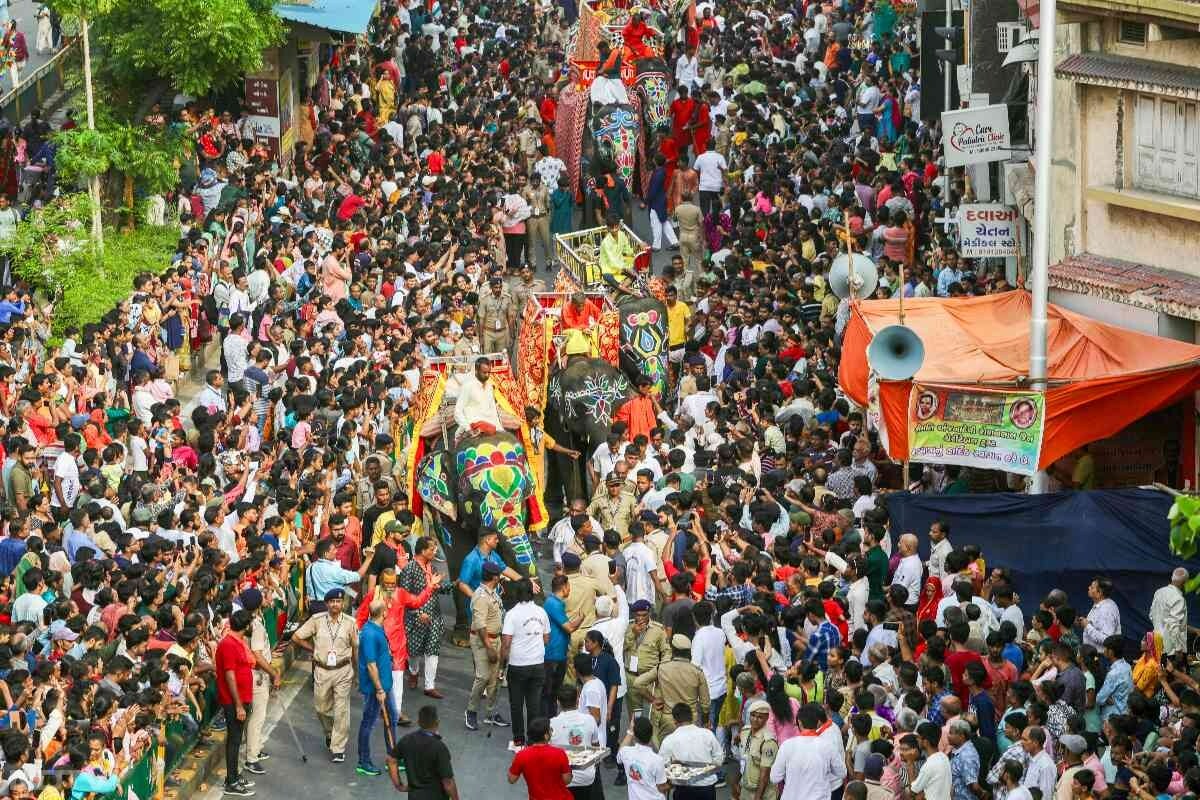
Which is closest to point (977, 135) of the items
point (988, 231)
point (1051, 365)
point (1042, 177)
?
point (988, 231)

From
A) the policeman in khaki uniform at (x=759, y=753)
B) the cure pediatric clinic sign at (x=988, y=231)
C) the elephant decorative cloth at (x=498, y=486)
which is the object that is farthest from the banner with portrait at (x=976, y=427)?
the policeman in khaki uniform at (x=759, y=753)

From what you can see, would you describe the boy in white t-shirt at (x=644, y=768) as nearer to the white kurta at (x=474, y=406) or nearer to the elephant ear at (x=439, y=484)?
the elephant ear at (x=439, y=484)

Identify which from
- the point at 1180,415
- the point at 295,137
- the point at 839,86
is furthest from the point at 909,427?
the point at 839,86

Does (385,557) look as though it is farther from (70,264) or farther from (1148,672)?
(70,264)

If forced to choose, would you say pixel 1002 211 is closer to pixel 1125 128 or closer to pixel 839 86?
pixel 1125 128

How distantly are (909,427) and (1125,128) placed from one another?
11.0 ft

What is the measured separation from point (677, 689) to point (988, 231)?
23.7 feet

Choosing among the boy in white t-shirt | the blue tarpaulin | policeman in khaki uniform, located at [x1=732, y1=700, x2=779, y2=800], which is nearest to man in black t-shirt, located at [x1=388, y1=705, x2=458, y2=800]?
the boy in white t-shirt

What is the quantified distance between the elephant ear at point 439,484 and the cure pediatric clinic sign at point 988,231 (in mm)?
5313

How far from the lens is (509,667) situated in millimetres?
16453

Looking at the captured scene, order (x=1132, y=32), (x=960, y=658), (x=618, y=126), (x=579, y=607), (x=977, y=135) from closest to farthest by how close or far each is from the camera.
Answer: (x=960, y=658) → (x=579, y=607) → (x=1132, y=32) → (x=977, y=135) → (x=618, y=126)

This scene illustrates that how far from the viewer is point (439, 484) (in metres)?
19.0

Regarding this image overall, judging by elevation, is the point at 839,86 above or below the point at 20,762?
above

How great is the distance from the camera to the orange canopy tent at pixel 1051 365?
17688 millimetres
